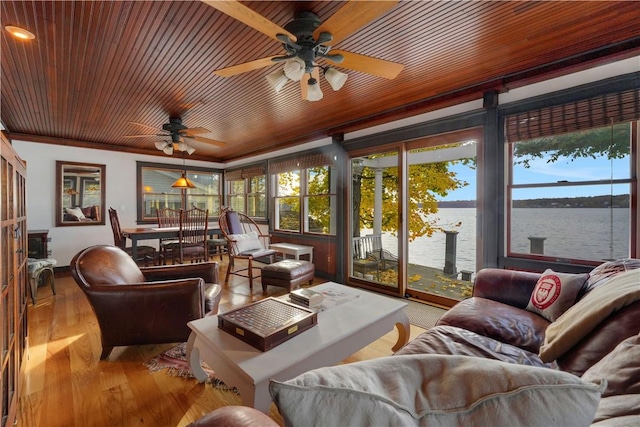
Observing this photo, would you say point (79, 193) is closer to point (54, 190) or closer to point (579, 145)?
point (54, 190)

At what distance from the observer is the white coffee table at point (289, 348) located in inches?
47.6

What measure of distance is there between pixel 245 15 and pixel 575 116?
2.83 m

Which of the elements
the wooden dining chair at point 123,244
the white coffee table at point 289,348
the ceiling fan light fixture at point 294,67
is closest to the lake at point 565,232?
the white coffee table at point 289,348

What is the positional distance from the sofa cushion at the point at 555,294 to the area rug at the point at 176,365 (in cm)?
205

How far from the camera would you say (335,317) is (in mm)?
1771

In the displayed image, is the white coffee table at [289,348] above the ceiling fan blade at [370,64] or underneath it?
underneath

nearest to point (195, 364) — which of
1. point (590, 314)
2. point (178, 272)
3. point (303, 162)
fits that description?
point (178, 272)

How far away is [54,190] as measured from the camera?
16.4 ft

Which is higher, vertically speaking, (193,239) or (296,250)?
(193,239)

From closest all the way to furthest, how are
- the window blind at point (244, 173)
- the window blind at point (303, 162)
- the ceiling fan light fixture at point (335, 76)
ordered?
the ceiling fan light fixture at point (335, 76) < the window blind at point (303, 162) < the window blind at point (244, 173)

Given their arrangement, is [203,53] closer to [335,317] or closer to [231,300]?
[335,317]

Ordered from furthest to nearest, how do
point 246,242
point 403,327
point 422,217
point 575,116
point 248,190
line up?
point 248,190 → point 246,242 → point 422,217 → point 575,116 → point 403,327

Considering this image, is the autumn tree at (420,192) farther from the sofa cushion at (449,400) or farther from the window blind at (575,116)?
the sofa cushion at (449,400)

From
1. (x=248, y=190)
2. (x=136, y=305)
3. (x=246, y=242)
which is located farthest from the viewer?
(x=248, y=190)
